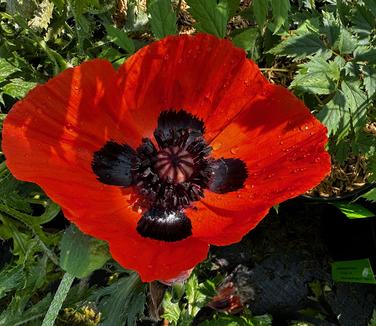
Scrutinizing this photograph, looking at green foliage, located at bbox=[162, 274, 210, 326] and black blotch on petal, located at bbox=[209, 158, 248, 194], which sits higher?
black blotch on petal, located at bbox=[209, 158, 248, 194]

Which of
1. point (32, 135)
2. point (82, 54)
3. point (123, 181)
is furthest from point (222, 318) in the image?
point (32, 135)

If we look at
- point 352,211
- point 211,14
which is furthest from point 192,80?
point 352,211

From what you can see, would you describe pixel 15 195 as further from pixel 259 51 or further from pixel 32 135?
pixel 259 51

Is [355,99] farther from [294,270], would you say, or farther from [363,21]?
[294,270]

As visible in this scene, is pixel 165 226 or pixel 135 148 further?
pixel 135 148

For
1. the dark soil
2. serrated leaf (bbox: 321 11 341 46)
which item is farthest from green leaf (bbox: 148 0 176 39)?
the dark soil

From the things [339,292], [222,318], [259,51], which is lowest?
[339,292]

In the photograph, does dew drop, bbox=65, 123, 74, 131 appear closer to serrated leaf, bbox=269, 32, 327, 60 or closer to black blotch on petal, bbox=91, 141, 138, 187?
black blotch on petal, bbox=91, 141, 138, 187
